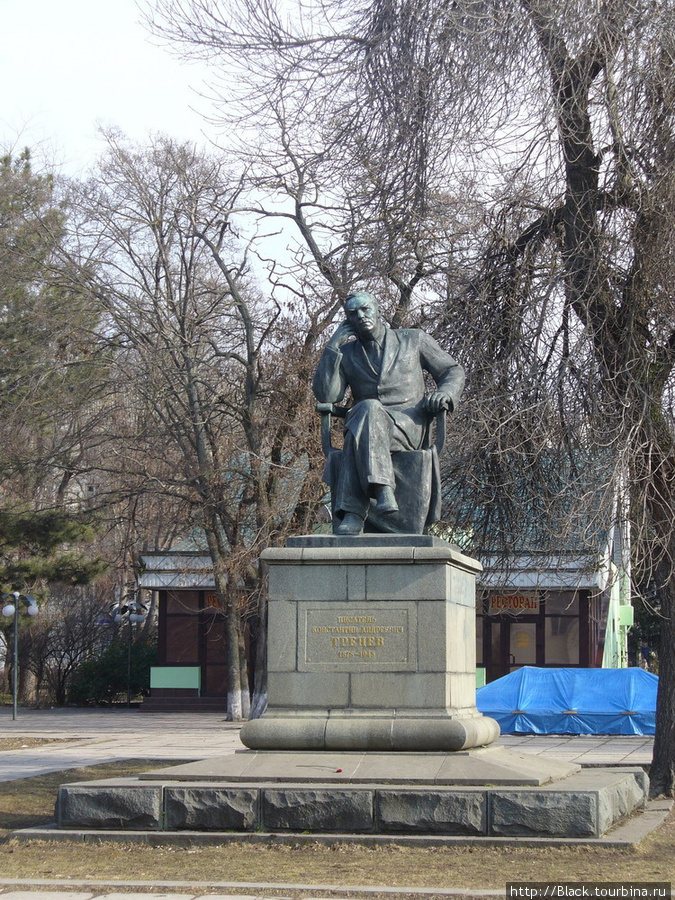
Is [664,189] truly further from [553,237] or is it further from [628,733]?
[628,733]

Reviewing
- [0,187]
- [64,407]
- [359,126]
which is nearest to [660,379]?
[359,126]

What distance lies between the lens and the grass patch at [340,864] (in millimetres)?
7246

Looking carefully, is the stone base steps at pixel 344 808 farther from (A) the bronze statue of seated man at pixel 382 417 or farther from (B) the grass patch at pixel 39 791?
(A) the bronze statue of seated man at pixel 382 417

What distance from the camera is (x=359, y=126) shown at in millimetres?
12805

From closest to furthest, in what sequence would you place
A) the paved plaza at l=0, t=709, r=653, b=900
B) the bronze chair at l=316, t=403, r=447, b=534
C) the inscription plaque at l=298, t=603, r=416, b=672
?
the paved plaza at l=0, t=709, r=653, b=900 → the inscription plaque at l=298, t=603, r=416, b=672 → the bronze chair at l=316, t=403, r=447, b=534

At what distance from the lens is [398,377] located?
10.4 m

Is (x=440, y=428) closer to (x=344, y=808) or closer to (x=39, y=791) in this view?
(x=344, y=808)

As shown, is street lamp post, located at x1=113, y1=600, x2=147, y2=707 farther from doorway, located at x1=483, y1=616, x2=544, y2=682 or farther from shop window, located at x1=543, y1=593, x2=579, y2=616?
shop window, located at x1=543, y1=593, x2=579, y2=616

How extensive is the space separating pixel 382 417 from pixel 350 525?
2.97ft

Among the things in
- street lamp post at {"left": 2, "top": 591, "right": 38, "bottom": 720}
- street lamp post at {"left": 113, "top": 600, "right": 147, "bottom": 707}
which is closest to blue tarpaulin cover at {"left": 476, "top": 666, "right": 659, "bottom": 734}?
street lamp post at {"left": 2, "top": 591, "right": 38, "bottom": 720}

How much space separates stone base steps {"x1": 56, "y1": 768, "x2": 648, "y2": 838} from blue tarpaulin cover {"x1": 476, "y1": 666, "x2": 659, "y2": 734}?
16302mm

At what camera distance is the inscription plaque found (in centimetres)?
942

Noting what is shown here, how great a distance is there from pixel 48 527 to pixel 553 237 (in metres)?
17.7

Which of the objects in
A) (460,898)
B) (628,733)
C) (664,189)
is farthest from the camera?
(628,733)
